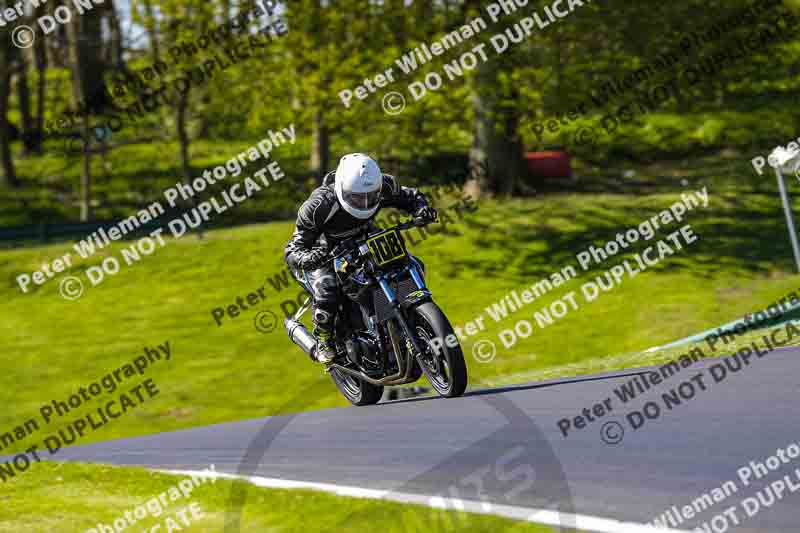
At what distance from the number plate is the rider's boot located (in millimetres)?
1204

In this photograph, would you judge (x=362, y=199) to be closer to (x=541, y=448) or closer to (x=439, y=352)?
(x=439, y=352)

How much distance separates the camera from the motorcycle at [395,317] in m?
8.51

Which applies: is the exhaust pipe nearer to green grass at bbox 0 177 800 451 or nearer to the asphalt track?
the asphalt track

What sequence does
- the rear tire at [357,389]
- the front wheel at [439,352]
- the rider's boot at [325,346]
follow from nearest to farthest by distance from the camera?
the front wheel at [439,352] < the rider's boot at [325,346] < the rear tire at [357,389]

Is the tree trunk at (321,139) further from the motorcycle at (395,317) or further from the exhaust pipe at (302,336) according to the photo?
the motorcycle at (395,317)

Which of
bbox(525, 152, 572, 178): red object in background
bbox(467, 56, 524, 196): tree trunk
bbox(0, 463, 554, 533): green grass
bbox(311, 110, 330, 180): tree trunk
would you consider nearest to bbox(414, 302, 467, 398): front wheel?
bbox(0, 463, 554, 533): green grass

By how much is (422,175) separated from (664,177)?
8.08 metres

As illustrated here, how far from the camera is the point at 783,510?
527 centimetres

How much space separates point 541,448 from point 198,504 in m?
2.41

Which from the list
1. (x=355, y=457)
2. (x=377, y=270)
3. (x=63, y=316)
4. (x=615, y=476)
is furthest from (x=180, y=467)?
(x=63, y=316)

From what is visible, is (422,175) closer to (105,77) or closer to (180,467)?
(105,77)

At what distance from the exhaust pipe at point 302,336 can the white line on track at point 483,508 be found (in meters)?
→ 2.57

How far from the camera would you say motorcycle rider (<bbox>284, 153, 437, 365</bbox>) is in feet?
28.8

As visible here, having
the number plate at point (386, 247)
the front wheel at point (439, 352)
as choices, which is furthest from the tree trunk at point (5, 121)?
the front wheel at point (439, 352)
